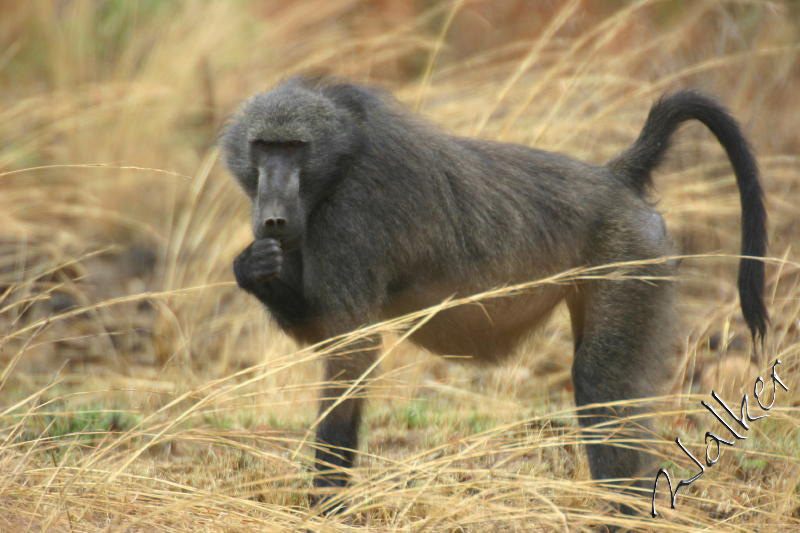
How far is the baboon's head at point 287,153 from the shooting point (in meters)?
2.67

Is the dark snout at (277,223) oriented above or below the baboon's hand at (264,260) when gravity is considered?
above

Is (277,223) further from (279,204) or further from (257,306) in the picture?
(257,306)

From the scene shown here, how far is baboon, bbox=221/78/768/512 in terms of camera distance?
2.78 metres

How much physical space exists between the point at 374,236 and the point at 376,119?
15.8 inches

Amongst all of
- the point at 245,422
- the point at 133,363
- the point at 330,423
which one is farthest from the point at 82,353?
the point at 330,423

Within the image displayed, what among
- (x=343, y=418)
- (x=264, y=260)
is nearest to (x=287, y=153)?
(x=264, y=260)

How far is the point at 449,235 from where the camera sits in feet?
9.84

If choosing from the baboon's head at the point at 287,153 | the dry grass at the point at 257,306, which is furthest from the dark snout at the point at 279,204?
the dry grass at the point at 257,306

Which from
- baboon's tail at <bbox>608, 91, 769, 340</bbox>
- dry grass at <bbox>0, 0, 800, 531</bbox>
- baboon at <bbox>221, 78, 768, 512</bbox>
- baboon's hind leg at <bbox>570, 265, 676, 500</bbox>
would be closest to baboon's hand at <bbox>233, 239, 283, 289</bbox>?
baboon at <bbox>221, 78, 768, 512</bbox>

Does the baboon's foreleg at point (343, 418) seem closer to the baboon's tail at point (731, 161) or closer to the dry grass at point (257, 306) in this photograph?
the dry grass at point (257, 306)

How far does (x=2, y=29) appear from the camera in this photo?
6859 millimetres

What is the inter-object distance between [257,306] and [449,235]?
148 centimetres

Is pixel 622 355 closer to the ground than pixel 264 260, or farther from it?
closer to the ground

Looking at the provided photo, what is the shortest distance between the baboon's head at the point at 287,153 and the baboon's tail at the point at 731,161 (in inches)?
41.0
